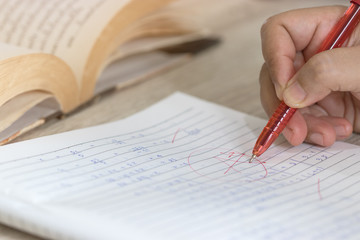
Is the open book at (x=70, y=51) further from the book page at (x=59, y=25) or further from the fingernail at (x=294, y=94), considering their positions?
the fingernail at (x=294, y=94)

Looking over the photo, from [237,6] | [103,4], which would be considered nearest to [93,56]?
[103,4]

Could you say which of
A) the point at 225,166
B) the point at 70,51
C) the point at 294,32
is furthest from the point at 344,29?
the point at 70,51

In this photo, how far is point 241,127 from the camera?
649 millimetres

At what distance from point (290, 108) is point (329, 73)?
0.08 metres

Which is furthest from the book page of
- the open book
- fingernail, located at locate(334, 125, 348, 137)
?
fingernail, located at locate(334, 125, 348, 137)

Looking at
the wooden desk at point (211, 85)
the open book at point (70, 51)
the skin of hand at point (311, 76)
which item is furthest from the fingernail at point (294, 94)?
the open book at point (70, 51)

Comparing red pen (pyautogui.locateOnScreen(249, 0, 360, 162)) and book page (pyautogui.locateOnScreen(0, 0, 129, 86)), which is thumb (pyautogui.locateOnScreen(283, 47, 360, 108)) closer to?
red pen (pyautogui.locateOnScreen(249, 0, 360, 162))

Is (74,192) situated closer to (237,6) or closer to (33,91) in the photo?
(33,91)

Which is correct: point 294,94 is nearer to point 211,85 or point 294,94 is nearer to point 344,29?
point 344,29

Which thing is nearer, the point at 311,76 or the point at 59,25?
the point at 311,76

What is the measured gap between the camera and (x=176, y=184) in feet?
1.58

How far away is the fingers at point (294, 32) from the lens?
62 cm

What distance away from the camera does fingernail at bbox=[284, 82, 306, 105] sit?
1.81 ft

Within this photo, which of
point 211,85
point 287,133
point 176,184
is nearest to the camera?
point 176,184
